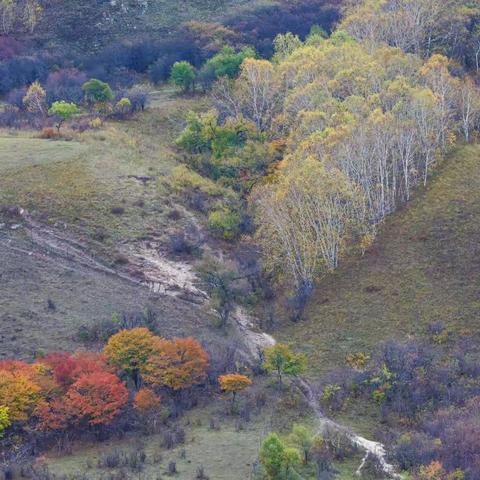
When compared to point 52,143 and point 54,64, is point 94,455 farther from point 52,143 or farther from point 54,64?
point 54,64

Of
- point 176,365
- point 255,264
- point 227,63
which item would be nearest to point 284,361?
point 176,365

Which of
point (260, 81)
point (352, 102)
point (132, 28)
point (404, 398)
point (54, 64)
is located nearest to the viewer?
point (404, 398)

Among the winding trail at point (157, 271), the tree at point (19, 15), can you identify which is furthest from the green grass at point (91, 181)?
the tree at point (19, 15)

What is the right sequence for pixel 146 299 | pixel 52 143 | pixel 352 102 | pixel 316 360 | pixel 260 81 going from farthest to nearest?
pixel 260 81
pixel 52 143
pixel 352 102
pixel 146 299
pixel 316 360

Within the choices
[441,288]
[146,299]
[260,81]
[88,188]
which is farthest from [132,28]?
[441,288]

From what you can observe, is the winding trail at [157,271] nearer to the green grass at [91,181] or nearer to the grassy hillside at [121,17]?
the green grass at [91,181]

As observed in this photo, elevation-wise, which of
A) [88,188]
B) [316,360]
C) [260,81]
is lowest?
[316,360]

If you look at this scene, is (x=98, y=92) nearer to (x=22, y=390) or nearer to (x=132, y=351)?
(x=132, y=351)
